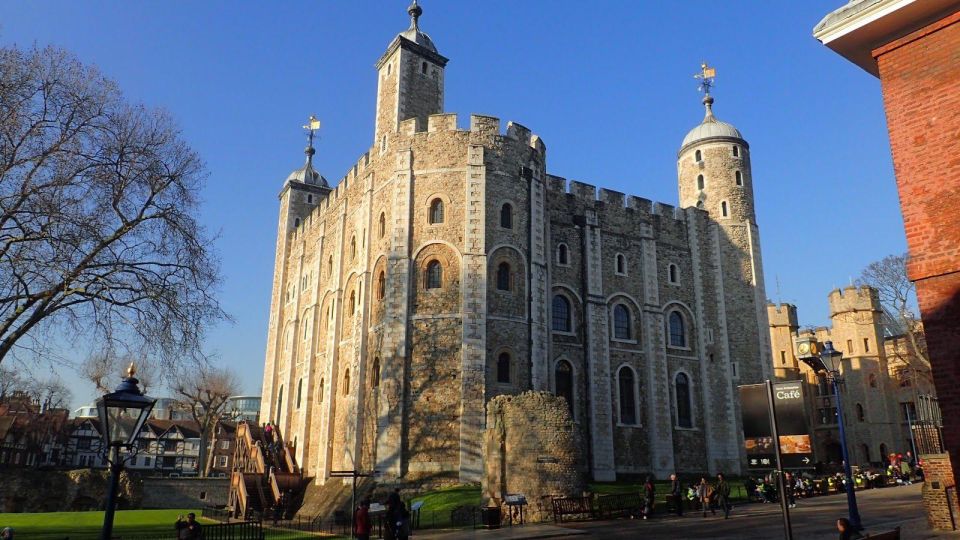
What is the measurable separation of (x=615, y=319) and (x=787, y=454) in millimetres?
22635

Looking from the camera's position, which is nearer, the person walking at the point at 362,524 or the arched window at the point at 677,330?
the person walking at the point at 362,524

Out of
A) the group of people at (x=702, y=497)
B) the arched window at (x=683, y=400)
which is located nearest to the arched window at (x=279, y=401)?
the arched window at (x=683, y=400)

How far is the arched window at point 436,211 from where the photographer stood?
86.8 feet

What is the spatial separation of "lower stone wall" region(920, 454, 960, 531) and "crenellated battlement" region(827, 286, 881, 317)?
38.9 meters

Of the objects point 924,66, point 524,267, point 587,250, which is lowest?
point 924,66

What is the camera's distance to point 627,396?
30.9 meters

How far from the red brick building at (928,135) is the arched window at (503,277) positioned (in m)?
17.9

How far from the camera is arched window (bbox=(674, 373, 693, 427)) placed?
32.5 metres

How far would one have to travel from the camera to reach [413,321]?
82.7 ft

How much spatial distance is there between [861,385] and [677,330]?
20698mm

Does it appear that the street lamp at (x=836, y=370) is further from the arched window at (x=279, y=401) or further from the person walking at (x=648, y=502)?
the arched window at (x=279, y=401)

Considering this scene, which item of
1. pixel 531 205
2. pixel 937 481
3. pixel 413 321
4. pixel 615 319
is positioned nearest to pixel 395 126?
pixel 531 205

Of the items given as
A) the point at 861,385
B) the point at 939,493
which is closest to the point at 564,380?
the point at 939,493

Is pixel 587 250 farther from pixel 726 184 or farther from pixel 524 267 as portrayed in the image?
pixel 726 184
